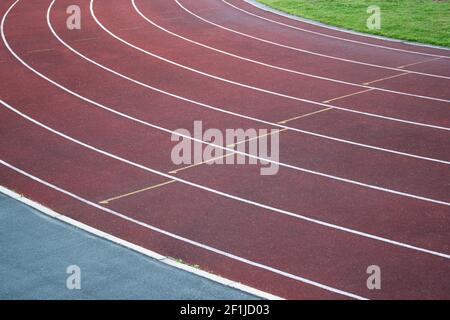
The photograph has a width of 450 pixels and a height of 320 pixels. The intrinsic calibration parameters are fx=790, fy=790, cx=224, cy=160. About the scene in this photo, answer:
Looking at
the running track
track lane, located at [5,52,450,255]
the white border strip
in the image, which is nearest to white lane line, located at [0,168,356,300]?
the running track

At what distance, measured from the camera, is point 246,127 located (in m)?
12.0

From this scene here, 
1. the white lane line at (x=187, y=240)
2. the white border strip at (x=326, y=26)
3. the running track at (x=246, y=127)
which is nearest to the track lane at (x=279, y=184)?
the running track at (x=246, y=127)

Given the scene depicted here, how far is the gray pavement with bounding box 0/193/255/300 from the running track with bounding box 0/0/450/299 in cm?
35

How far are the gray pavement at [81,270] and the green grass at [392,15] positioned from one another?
1093cm

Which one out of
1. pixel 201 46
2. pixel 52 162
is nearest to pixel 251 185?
pixel 52 162

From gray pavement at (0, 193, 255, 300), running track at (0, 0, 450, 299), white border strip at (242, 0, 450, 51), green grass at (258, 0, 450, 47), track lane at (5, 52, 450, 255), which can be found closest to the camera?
gray pavement at (0, 193, 255, 300)

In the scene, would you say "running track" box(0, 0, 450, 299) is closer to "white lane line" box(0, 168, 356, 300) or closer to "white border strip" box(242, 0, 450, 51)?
"white lane line" box(0, 168, 356, 300)

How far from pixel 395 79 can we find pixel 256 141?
166 inches

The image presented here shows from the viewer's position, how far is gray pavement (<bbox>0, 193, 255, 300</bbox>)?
7402mm

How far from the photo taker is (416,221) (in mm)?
8938

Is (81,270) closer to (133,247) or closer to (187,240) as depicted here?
(133,247)

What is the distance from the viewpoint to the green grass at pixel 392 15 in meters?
17.8

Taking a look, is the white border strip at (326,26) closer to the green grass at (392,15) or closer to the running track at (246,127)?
the green grass at (392,15)

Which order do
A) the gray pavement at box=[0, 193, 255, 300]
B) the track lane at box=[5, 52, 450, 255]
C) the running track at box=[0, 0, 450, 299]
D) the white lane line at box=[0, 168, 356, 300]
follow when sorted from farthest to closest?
the track lane at box=[5, 52, 450, 255] → the running track at box=[0, 0, 450, 299] → the white lane line at box=[0, 168, 356, 300] → the gray pavement at box=[0, 193, 255, 300]
